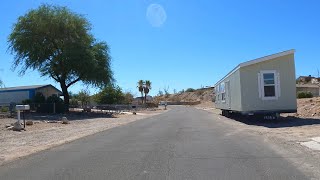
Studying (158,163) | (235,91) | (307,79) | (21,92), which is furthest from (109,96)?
(158,163)

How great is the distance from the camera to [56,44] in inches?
1980

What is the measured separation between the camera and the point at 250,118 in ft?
102

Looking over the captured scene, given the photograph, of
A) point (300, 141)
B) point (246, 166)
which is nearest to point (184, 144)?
point (300, 141)

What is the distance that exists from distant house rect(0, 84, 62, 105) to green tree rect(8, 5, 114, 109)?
8.51 m

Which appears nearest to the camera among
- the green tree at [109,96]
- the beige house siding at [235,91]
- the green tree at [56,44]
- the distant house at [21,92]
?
the beige house siding at [235,91]

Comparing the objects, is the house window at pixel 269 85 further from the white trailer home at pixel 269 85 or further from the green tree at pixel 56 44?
the green tree at pixel 56 44

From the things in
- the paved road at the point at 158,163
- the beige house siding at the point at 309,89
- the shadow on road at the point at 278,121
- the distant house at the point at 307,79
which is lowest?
the paved road at the point at 158,163

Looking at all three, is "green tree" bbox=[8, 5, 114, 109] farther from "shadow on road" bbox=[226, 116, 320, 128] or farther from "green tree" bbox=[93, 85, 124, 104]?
"green tree" bbox=[93, 85, 124, 104]

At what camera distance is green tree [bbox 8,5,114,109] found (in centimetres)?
4859

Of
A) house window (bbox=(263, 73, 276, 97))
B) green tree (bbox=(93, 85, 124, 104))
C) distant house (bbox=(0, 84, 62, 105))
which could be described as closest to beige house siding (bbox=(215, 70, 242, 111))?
house window (bbox=(263, 73, 276, 97))

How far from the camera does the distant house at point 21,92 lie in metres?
59.3

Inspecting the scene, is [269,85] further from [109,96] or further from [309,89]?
[109,96]

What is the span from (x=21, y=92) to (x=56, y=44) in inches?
530

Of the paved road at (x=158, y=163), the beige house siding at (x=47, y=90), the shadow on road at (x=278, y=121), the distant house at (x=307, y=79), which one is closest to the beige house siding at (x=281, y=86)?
the shadow on road at (x=278, y=121)
